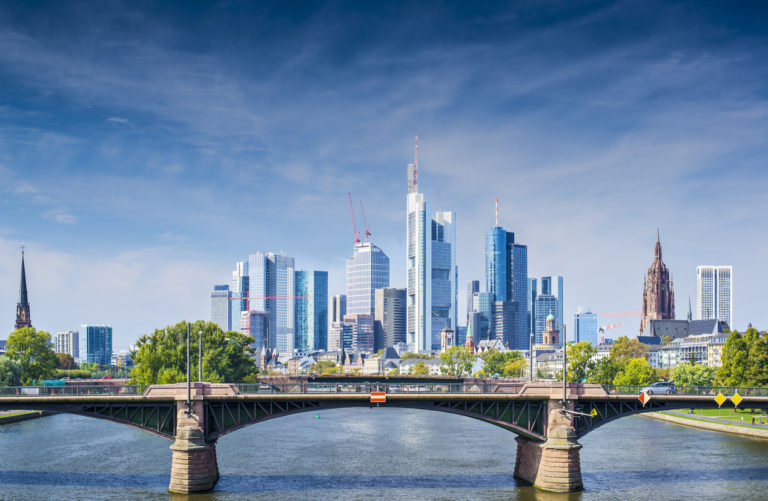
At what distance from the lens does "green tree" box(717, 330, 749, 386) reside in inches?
5664

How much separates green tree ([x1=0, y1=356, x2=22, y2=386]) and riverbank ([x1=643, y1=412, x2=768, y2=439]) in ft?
417

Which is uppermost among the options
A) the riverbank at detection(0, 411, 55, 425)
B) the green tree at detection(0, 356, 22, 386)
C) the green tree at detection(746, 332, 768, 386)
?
the green tree at detection(746, 332, 768, 386)

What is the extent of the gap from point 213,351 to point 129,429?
75.6 ft

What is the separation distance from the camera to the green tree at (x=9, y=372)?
166 meters

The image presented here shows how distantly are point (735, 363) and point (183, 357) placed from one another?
326 ft

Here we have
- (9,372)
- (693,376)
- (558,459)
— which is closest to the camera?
(558,459)

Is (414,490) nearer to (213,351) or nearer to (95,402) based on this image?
(95,402)

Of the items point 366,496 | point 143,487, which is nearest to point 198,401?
point 143,487

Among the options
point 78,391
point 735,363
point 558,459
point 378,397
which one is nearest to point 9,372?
point 78,391

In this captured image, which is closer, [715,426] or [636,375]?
[715,426]

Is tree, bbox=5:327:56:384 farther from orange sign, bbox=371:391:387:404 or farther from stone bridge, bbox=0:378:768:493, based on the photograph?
orange sign, bbox=371:391:387:404

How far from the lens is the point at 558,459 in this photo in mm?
78938

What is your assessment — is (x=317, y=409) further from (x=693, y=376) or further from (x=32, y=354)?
(x=32, y=354)

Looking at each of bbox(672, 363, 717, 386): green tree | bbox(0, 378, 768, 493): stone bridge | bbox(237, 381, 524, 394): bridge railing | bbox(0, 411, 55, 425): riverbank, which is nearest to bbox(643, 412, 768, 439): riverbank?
bbox(672, 363, 717, 386): green tree
